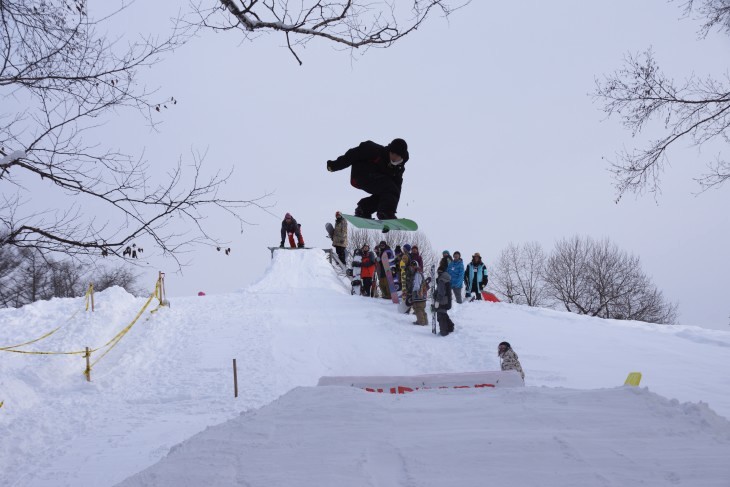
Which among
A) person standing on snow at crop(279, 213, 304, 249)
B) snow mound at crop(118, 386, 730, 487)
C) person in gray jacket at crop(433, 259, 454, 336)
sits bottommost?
snow mound at crop(118, 386, 730, 487)

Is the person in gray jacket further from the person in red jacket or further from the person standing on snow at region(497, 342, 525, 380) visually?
the person in red jacket

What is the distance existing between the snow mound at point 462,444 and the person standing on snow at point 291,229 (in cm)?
2303

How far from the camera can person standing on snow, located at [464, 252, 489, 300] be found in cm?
1800

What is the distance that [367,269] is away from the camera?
19031mm

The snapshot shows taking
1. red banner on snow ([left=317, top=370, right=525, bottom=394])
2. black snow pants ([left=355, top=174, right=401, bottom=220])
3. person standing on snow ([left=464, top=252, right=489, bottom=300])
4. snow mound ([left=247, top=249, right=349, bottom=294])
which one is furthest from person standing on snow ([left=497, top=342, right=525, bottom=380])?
snow mound ([left=247, top=249, right=349, bottom=294])

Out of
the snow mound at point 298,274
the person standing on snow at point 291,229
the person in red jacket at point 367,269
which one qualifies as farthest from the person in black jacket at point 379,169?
the person standing on snow at point 291,229

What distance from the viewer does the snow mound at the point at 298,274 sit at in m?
21.3

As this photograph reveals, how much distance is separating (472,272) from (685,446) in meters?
15.2

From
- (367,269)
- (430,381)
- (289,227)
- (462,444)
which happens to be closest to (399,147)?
(430,381)

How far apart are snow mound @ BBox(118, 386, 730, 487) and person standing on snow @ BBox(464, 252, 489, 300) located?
1400 centimetres

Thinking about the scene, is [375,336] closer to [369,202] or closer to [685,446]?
[369,202]

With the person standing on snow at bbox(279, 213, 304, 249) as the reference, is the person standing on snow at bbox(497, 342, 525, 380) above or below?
below

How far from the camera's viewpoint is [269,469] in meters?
2.86

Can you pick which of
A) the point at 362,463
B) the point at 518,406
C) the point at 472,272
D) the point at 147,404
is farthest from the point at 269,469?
the point at 472,272
